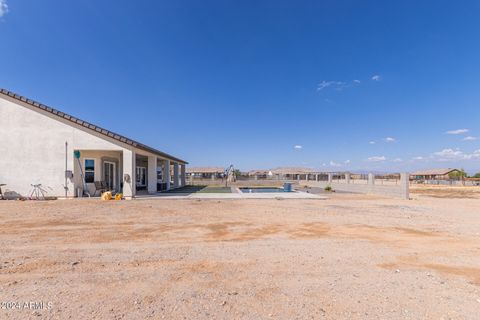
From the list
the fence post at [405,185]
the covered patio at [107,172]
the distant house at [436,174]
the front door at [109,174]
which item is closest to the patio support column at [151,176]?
the covered patio at [107,172]

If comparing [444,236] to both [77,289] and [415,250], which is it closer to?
[415,250]

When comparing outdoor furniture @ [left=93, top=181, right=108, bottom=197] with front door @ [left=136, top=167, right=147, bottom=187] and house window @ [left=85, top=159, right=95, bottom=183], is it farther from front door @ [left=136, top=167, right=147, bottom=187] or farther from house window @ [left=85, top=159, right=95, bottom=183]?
front door @ [left=136, top=167, right=147, bottom=187]

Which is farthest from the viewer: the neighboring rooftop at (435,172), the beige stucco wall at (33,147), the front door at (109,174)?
the neighboring rooftop at (435,172)

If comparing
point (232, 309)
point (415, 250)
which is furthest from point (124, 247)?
point (415, 250)

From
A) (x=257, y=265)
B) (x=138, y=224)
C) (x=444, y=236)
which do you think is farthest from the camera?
(x=138, y=224)

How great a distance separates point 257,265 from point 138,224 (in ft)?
17.0

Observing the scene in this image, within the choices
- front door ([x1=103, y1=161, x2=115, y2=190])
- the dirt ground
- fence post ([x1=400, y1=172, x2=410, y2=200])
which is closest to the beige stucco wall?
front door ([x1=103, y1=161, x2=115, y2=190])

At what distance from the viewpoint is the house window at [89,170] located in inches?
675

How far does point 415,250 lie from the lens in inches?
227

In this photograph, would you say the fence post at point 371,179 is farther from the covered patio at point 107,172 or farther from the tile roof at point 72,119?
the tile roof at point 72,119

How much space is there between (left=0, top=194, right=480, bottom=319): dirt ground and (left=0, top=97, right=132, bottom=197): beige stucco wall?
8396 millimetres

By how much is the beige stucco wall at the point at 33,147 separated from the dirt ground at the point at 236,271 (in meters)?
8.40

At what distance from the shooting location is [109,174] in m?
19.9

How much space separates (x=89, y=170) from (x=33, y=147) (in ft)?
10.8
